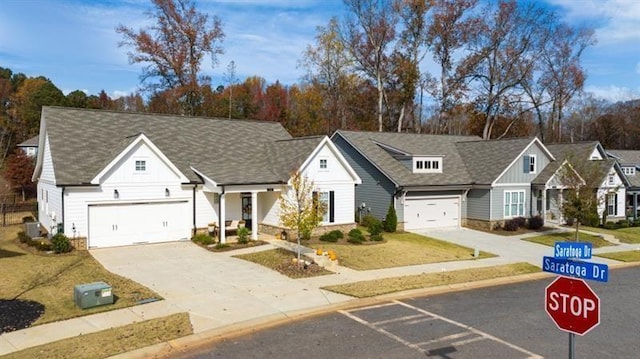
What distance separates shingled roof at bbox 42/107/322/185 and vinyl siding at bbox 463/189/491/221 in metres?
12.4

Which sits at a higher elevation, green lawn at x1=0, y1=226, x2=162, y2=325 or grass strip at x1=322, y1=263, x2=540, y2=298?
green lawn at x1=0, y1=226, x2=162, y2=325

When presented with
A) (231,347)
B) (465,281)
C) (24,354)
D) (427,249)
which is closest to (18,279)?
(24,354)

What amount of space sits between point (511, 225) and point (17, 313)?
1079 inches

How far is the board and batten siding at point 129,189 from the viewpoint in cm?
2138

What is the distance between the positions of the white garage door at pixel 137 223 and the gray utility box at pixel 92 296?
9322 mm

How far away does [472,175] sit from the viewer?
33.3m

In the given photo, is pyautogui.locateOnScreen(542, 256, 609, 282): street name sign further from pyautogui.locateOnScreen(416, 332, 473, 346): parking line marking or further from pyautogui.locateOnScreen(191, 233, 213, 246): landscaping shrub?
pyautogui.locateOnScreen(191, 233, 213, 246): landscaping shrub

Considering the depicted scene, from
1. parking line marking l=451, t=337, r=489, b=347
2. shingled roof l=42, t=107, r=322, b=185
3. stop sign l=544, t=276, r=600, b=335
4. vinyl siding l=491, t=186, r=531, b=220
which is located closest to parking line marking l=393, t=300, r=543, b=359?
parking line marking l=451, t=337, r=489, b=347

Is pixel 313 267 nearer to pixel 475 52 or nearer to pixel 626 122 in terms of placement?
pixel 475 52

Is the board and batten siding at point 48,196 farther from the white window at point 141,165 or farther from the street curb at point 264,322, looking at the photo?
the street curb at point 264,322

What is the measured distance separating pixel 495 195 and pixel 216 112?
99.4ft

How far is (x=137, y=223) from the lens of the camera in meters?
23.2

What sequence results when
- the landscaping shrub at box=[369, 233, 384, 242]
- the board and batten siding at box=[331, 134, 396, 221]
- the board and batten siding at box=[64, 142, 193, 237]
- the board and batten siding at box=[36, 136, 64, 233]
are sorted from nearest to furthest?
the board and batten siding at box=[64, 142, 193, 237] → the board and batten siding at box=[36, 136, 64, 233] → the landscaping shrub at box=[369, 233, 384, 242] → the board and batten siding at box=[331, 134, 396, 221]

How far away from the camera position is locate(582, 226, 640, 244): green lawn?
30.2 metres
